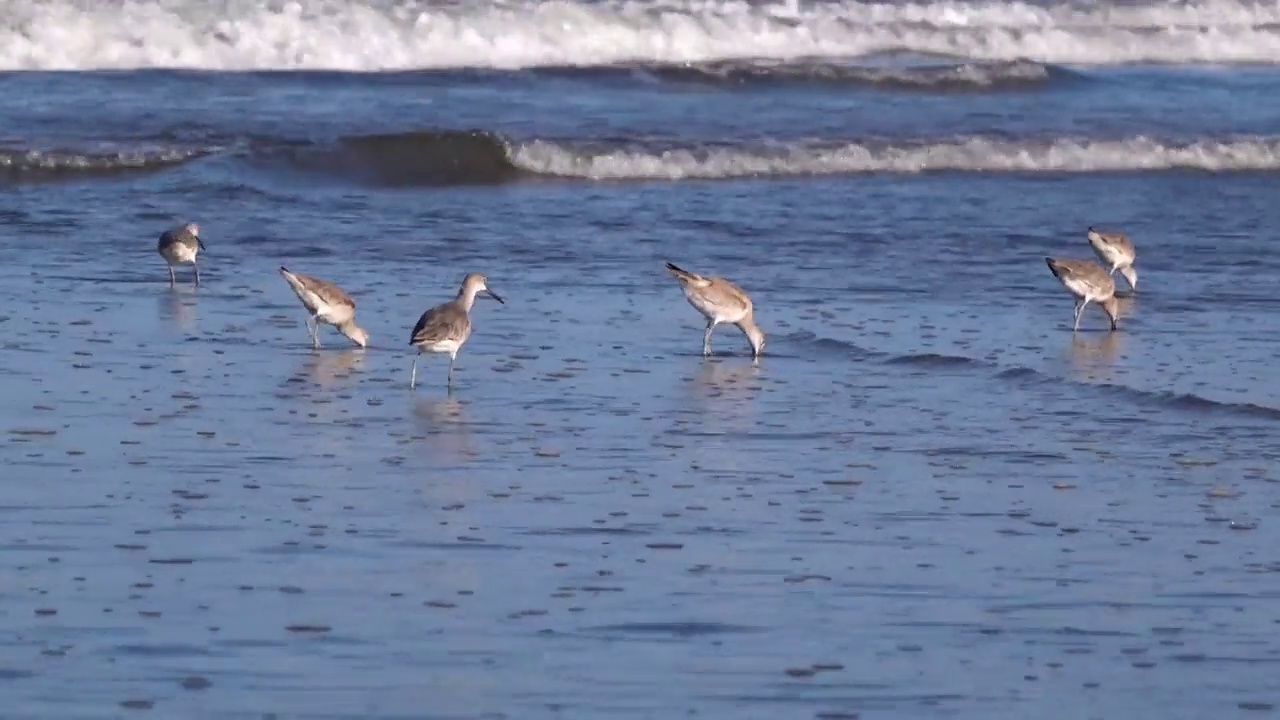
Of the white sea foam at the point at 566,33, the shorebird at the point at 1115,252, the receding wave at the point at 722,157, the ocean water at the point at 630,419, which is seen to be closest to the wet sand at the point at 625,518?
the ocean water at the point at 630,419

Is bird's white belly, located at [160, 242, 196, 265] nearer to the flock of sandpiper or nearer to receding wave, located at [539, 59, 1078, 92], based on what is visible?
the flock of sandpiper

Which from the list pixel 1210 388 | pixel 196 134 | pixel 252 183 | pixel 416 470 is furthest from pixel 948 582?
pixel 196 134

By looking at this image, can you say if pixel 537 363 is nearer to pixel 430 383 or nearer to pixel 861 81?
pixel 430 383

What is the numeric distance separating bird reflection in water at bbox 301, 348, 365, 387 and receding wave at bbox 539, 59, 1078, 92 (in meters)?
13.4

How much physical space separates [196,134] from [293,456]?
434 inches

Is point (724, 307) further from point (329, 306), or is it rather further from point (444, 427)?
point (444, 427)

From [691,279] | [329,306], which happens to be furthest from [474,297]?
[691,279]

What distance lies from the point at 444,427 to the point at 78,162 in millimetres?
9000

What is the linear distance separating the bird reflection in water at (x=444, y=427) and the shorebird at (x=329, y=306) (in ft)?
4.45

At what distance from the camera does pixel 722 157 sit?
1820 cm

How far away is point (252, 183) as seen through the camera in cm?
1680

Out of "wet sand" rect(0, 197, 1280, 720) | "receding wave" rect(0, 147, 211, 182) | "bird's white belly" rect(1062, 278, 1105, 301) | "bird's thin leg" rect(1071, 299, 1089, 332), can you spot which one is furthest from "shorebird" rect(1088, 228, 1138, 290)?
"receding wave" rect(0, 147, 211, 182)

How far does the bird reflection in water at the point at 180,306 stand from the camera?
439 inches

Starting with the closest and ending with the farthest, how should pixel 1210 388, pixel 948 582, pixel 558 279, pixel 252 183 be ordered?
pixel 948 582 → pixel 1210 388 → pixel 558 279 → pixel 252 183
